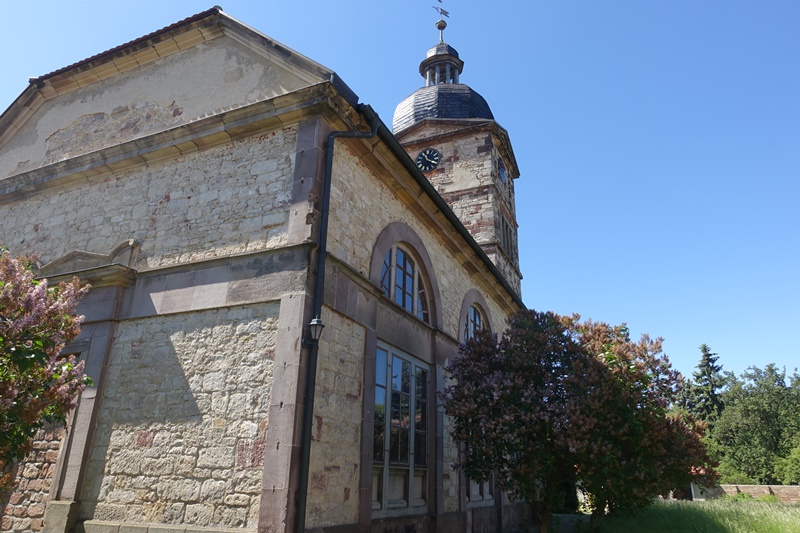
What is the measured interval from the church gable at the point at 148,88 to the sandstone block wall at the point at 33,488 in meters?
4.87

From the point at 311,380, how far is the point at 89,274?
411 cm

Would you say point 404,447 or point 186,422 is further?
point 404,447

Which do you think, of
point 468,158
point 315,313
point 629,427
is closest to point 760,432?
point 468,158

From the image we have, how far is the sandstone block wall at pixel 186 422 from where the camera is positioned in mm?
6082

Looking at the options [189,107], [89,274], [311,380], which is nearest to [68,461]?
[89,274]

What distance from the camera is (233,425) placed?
6.27 m

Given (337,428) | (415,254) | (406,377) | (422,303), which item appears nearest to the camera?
→ (337,428)

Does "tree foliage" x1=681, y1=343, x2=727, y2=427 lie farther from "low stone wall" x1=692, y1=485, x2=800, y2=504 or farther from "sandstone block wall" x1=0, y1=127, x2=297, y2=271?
"sandstone block wall" x1=0, y1=127, x2=297, y2=271

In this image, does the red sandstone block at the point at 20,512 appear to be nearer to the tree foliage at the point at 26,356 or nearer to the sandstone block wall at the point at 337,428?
the tree foliage at the point at 26,356

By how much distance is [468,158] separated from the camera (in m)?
20.1

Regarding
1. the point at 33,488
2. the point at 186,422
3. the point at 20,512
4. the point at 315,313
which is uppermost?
the point at 315,313

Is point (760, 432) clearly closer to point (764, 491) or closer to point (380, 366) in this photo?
point (764, 491)

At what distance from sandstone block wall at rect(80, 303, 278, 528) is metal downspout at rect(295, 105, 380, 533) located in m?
0.48

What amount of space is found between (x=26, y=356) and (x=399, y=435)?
16.8 feet
